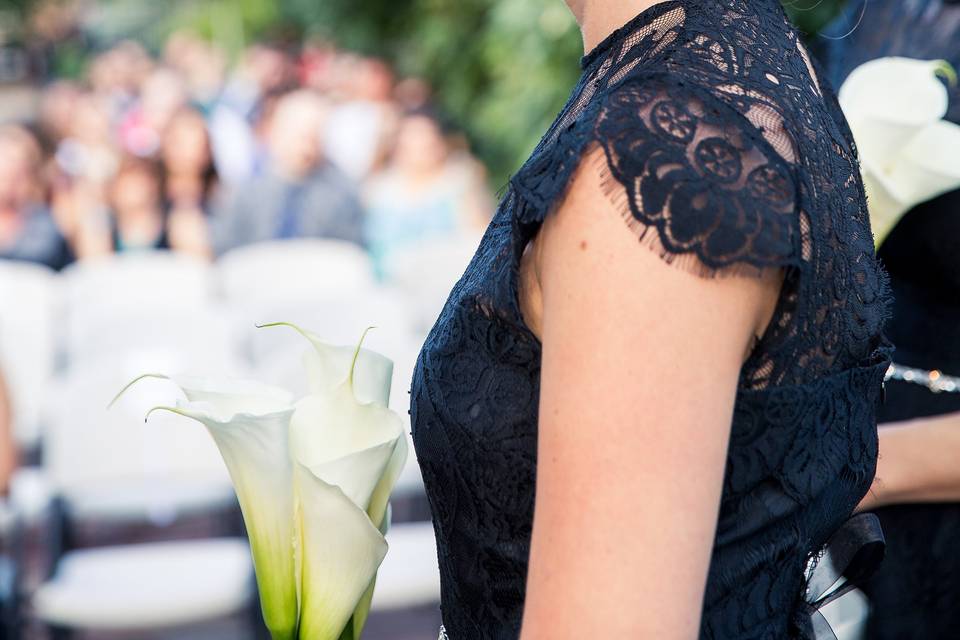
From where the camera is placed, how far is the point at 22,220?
22.9 feet

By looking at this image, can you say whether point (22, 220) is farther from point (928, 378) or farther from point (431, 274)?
point (928, 378)

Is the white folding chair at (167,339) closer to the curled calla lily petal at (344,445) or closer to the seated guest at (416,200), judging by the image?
the seated guest at (416,200)

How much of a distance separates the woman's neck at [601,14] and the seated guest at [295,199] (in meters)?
5.73

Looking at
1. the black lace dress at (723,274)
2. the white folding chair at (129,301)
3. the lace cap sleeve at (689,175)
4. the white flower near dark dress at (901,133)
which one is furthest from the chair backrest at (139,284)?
the lace cap sleeve at (689,175)

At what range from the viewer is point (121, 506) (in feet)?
12.8

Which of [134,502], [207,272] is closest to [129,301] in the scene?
[207,272]

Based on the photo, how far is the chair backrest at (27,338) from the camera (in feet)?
17.6

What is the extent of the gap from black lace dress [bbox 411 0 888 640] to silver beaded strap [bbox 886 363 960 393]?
59 cm

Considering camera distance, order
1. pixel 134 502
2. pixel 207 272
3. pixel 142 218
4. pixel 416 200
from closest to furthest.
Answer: pixel 134 502 < pixel 207 272 < pixel 416 200 < pixel 142 218

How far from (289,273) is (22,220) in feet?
7.11

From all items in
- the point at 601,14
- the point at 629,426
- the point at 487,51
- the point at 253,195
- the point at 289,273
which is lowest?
the point at 289,273

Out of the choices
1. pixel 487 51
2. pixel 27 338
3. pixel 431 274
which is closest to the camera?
pixel 27 338

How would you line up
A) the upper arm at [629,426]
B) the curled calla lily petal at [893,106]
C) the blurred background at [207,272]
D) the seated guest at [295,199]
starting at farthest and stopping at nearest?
the seated guest at [295,199], the blurred background at [207,272], the curled calla lily petal at [893,106], the upper arm at [629,426]

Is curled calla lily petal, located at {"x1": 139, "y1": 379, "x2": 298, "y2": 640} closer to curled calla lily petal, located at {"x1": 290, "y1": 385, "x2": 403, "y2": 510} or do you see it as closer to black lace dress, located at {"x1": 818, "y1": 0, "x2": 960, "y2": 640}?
curled calla lily petal, located at {"x1": 290, "y1": 385, "x2": 403, "y2": 510}
